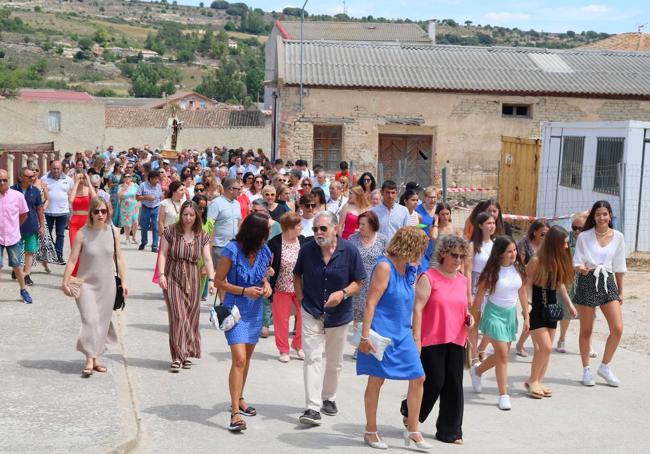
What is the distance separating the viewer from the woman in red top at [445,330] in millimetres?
7613

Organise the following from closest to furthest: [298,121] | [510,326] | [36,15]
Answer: [510,326], [298,121], [36,15]

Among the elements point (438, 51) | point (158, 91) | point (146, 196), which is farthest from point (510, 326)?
point (158, 91)

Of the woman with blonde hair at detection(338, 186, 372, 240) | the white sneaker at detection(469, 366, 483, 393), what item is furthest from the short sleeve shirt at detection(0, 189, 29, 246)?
the white sneaker at detection(469, 366, 483, 393)

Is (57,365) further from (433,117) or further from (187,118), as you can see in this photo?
(187,118)

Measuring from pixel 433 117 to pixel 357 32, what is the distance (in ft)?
134

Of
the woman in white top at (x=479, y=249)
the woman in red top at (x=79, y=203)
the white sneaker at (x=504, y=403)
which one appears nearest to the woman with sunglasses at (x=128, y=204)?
the woman in red top at (x=79, y=203)

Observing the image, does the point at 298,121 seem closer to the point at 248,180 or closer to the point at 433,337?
the point at 248,180

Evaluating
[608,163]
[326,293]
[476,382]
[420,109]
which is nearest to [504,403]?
[476,382]

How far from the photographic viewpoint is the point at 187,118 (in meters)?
66.4

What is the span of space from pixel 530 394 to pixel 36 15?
175748 millimetres

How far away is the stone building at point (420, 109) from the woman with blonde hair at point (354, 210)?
63.5ft

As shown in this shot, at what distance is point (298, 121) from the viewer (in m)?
31.9

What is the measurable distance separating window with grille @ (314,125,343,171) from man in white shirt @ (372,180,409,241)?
2036cm

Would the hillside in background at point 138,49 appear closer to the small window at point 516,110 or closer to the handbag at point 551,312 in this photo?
the small window at point 516,110
